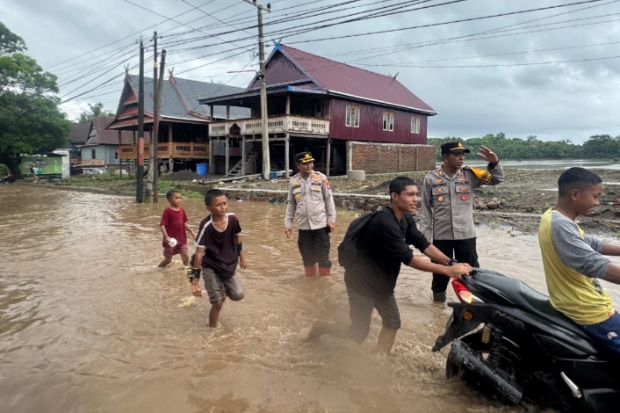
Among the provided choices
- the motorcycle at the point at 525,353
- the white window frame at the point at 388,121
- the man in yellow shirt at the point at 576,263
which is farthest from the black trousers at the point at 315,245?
the white window frame at the point at 388,121

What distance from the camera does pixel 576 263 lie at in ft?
7.81

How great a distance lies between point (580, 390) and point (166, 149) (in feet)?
89.3

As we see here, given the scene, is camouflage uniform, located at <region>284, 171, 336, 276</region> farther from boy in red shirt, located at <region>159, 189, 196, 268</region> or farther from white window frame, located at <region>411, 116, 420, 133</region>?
white window frame, located at <region>411, 116, 420, 133</region>

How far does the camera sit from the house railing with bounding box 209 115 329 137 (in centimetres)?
2188

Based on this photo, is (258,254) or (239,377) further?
(258,254)

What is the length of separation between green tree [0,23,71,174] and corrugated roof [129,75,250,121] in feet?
19.6

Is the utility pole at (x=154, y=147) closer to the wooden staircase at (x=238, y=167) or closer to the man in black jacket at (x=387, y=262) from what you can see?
the wooden staircase at (x=238, y=167)

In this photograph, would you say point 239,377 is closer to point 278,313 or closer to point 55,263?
point 278,313

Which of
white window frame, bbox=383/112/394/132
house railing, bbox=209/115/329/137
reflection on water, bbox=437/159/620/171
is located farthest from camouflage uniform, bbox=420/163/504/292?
white window frame, bbox=383/112/394/132

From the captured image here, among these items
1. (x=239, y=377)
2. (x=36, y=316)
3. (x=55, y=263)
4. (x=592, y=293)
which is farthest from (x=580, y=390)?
(x=55, y=263)

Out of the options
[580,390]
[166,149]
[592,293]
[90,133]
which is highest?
[90,133]

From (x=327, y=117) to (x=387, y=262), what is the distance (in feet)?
72.6

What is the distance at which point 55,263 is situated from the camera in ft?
23.9

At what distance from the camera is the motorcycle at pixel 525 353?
2.43 m
